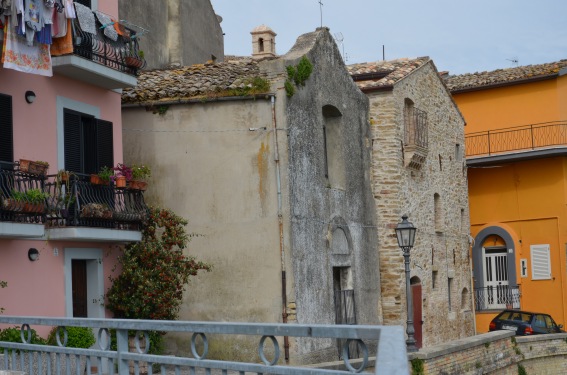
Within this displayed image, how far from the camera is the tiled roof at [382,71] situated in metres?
25.9

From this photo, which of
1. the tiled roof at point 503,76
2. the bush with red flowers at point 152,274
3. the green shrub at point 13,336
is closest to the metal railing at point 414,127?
the bush with red flowers at point 152,274

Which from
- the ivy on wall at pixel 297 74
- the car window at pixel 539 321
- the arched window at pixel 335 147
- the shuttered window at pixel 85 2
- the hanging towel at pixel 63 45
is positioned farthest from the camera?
the car window at pixel 539 321

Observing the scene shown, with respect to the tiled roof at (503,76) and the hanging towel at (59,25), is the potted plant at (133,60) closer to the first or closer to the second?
the hanging towel at (59,25)

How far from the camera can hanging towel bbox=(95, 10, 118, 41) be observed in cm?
1802

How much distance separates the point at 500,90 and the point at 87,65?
23.5 meters

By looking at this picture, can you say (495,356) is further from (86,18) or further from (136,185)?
(86,18)

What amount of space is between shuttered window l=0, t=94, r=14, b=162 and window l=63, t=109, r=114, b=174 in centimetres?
164

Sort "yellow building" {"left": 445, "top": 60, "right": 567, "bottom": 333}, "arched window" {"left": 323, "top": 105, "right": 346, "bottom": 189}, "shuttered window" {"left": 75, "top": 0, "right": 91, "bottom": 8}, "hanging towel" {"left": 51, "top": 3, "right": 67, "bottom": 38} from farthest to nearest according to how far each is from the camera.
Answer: "yellow building" {"left": 445, "top": 60, "right": 567, "bottom": 333}, "arched window" {"left": 323, "top": 105, "right": 346, "bottom": 189}, "shuttered window" {"left": 75, "top": 0, "right": 91, "bottom": 8}, "hanging towel" {"left": 51, "top": 3, "right": 67, "bottom": 38}

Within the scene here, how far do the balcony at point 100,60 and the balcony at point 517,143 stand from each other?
1997cm

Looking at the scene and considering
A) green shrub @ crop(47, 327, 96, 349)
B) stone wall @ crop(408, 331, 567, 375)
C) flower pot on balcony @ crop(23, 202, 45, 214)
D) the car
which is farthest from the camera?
the car

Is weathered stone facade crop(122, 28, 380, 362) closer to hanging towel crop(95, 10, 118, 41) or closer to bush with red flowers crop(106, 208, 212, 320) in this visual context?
bush with red flowers crop(106, 208, 212, 320)

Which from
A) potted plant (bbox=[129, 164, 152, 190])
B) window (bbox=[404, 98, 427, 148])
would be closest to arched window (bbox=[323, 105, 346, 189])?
window (bbox=[404, 98, 427, 148])

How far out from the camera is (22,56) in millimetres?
15742

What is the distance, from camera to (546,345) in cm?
2702
